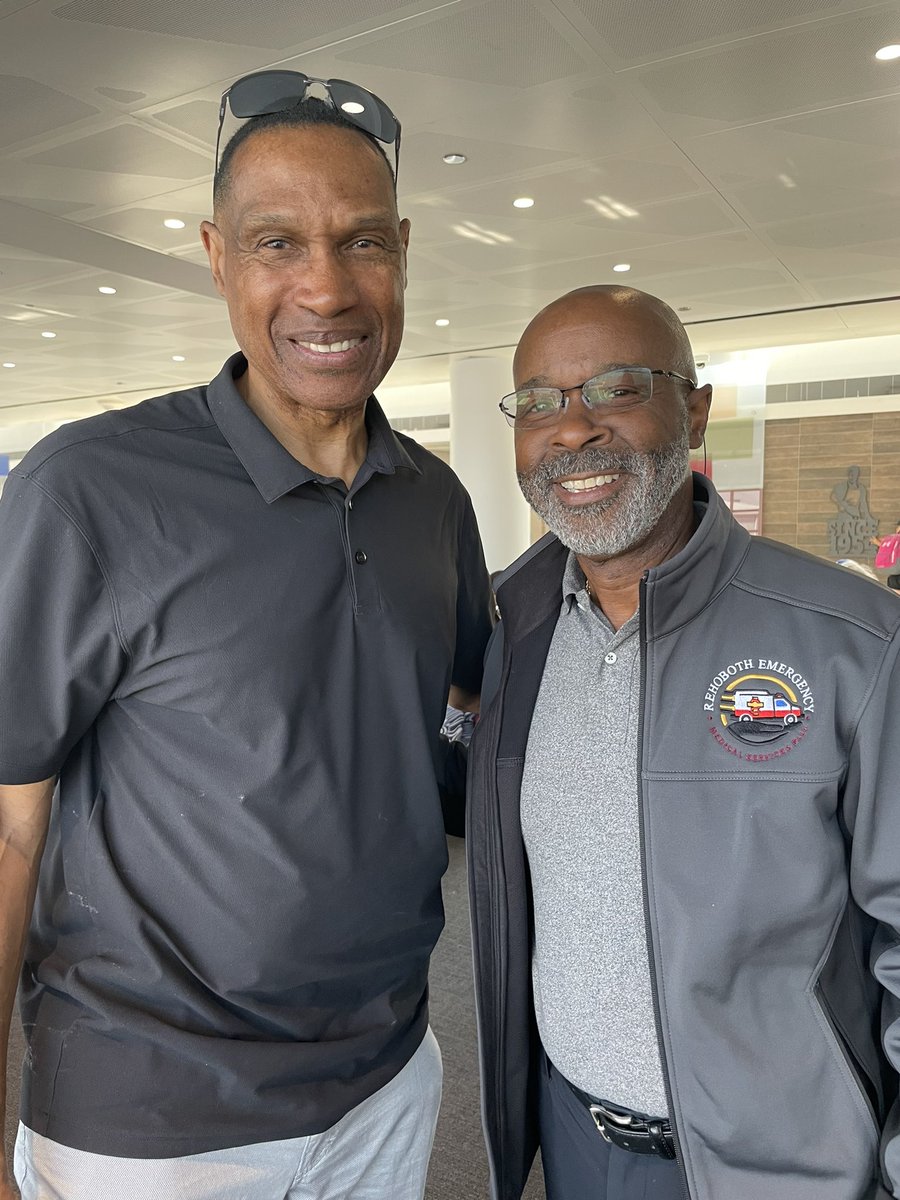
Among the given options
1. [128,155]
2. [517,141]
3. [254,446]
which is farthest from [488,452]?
[254,446]

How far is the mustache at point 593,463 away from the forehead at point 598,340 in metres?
0.13

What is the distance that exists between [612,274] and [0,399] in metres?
12.1

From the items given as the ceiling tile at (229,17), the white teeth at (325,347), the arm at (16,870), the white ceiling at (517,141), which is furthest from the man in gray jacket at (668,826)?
the white ceiling at (517,141)

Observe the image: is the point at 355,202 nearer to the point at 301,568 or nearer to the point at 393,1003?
the point at 301,568

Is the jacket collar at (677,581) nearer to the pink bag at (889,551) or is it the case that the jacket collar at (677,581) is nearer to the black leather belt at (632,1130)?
the black leather belt at (632,1130)

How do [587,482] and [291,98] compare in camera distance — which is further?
[587,482]

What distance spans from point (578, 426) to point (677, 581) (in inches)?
13.6

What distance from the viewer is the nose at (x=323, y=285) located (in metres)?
1.32

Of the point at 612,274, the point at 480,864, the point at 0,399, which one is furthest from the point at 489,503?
the point at 480,864

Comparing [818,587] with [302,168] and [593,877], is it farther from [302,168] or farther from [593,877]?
[302,168]

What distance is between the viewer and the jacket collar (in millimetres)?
1383

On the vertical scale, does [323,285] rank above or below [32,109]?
below

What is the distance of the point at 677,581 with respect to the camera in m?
1.39

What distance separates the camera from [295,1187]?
135 centimetres
